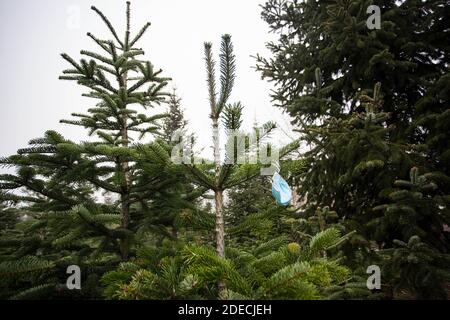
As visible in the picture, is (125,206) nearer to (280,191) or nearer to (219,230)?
(219,230)

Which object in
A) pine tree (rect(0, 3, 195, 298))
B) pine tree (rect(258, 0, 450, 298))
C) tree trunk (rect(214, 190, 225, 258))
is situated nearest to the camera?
tree trunk (rect(214, 190, 225, 258))

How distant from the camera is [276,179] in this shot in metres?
2.13

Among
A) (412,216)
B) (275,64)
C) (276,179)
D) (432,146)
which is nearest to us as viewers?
(276,179)

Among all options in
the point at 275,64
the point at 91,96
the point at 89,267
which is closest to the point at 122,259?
the point at 89,267

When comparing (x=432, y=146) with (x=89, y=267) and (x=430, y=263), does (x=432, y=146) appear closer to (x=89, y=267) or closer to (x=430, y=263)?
(x=430, y=263)

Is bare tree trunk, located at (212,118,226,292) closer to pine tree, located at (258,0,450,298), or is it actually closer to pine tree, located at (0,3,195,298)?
pine tree, located at (0,3,195,298)

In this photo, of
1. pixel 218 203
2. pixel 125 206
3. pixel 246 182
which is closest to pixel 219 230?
pixel 218 203

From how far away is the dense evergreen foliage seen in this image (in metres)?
1.87

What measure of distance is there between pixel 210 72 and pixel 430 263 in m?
3.80

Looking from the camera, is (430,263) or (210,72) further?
(430,263)

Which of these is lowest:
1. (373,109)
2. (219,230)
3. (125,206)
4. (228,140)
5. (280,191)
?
(219,230)

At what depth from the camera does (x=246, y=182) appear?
133 inches

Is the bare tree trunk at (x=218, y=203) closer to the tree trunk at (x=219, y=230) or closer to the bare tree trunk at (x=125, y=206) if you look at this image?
the tree trunk at (x=219, y=230)

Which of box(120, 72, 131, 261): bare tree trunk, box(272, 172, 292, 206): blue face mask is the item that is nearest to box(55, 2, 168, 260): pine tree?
box(120, 72, 131, 261): bare tree trunk
